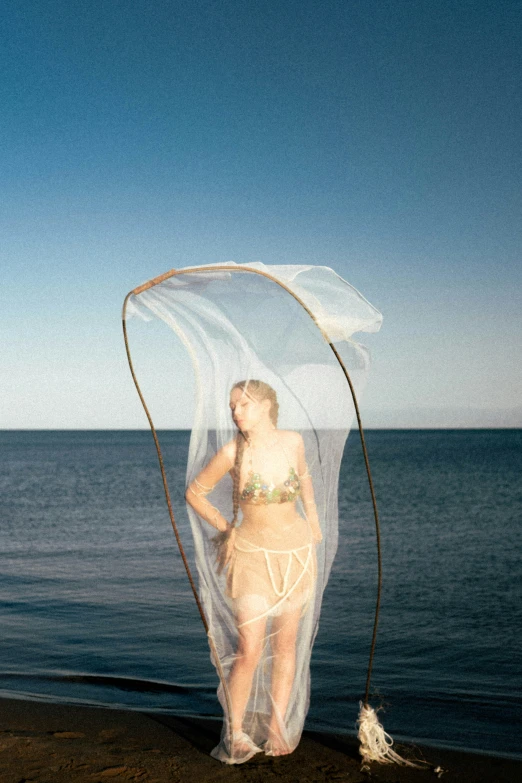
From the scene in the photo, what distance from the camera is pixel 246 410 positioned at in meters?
3.73

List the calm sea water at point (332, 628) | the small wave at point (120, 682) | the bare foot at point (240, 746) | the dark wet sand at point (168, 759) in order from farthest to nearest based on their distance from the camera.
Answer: the small wave at point (120, 682), the calm sea water at point (332, 628), the bare foot at point (240, 746), the dark wet sand at point (168, 759)

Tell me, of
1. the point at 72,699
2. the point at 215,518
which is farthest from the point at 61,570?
the point at 215,518

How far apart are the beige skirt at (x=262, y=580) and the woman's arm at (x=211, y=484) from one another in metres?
0.16

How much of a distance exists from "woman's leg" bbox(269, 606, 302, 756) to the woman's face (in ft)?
3.17

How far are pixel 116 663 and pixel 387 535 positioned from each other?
36.2 ft

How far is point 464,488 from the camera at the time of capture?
30422mm

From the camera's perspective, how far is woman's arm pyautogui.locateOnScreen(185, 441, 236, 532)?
3.75 m

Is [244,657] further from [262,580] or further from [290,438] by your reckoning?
[290,438]

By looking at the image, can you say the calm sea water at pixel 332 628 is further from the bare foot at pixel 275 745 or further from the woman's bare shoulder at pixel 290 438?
the woman's bare shoulder at pixel 290 438

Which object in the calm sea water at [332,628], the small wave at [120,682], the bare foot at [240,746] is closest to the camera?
the bare foot at [240,746]

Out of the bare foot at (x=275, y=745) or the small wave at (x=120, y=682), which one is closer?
the bare foot at (x=275, y=745)

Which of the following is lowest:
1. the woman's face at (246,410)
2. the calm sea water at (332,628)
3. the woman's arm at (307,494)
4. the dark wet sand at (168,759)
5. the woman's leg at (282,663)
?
the calm sea water at (332,628)

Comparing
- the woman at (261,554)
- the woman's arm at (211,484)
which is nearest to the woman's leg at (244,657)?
the woman at (261,554)

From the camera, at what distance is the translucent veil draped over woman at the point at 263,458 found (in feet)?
12.2
